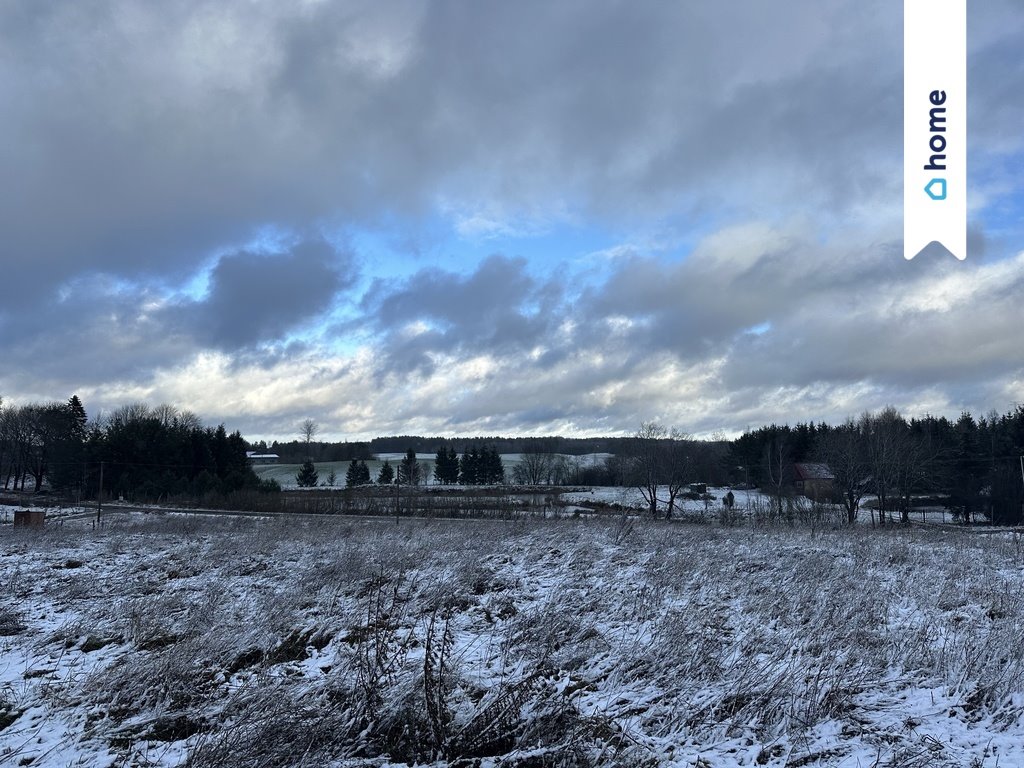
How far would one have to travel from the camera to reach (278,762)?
4.28 metres

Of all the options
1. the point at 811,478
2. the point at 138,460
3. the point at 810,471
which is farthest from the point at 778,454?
the point at 138,460

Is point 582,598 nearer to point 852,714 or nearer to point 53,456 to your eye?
point 852,714

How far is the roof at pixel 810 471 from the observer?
61656 mm

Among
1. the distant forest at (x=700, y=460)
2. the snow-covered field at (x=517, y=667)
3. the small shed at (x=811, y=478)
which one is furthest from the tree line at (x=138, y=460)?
the small shed at (x=811, y=478)

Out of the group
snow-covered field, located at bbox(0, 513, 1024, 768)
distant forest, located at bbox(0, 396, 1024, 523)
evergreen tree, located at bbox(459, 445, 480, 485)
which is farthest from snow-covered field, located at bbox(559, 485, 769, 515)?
snow-covered field, located at bbox(0, 513, 1024, 768)

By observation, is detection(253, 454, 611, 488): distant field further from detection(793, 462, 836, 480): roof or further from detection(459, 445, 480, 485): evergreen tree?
detection(793, 462, 836, 480): roof

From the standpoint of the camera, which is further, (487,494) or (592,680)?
(487,494)

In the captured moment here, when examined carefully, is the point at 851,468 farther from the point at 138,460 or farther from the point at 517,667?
the point at 138,460

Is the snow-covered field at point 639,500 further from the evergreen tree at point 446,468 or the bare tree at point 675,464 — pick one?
the evergreen tree at point 446,468

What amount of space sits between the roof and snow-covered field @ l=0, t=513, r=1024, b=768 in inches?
2128

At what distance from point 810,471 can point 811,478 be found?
6.79 ft

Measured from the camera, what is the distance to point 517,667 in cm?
610

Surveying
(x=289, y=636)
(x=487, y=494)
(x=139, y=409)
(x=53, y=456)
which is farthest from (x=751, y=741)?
(x=139, y=409)

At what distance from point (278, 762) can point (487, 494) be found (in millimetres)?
51842
